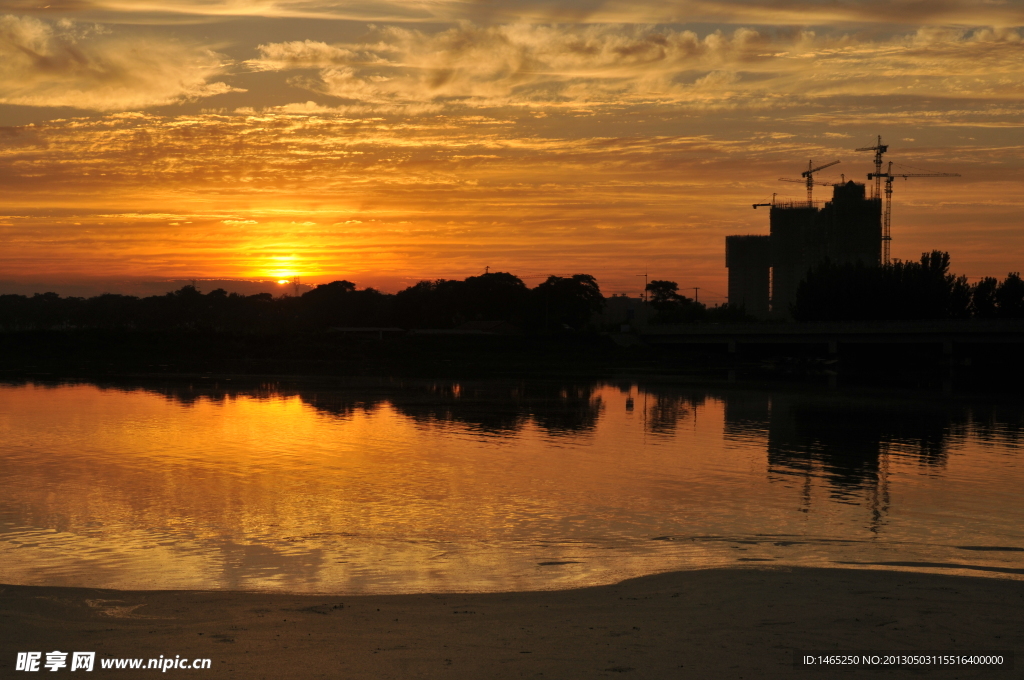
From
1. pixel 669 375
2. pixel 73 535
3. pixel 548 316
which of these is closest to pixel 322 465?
pixel 73 535

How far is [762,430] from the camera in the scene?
42469 millimetres

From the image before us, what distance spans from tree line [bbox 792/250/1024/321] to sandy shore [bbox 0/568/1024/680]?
12916 cm

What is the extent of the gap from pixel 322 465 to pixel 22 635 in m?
17.9

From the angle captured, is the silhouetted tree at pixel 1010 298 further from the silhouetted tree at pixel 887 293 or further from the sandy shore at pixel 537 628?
the sandy shore at pixel 537 628

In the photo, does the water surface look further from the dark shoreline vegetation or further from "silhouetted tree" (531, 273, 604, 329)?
"silhouetted tree" (531, 273, 604, 329)

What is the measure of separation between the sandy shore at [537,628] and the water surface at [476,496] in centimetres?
143

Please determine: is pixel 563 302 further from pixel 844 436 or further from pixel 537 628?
pixel 537 628

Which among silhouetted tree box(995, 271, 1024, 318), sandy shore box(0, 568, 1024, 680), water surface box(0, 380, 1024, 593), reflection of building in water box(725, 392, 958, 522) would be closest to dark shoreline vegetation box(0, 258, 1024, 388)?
silhouetted tree box(995, 271, 1024, 318)

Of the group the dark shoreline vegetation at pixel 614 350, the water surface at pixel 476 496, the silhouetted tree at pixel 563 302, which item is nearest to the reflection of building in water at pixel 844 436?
the water surface at pixel 476 496

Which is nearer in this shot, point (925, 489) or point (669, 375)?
point (925, 489)

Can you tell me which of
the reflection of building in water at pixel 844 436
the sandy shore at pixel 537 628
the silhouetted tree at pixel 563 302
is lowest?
the reflection of building in water at pixel 844 436

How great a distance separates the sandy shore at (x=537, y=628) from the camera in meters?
10.7

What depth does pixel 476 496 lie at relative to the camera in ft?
79.1

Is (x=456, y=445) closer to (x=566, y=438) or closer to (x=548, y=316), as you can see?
(x=566, y=438)
